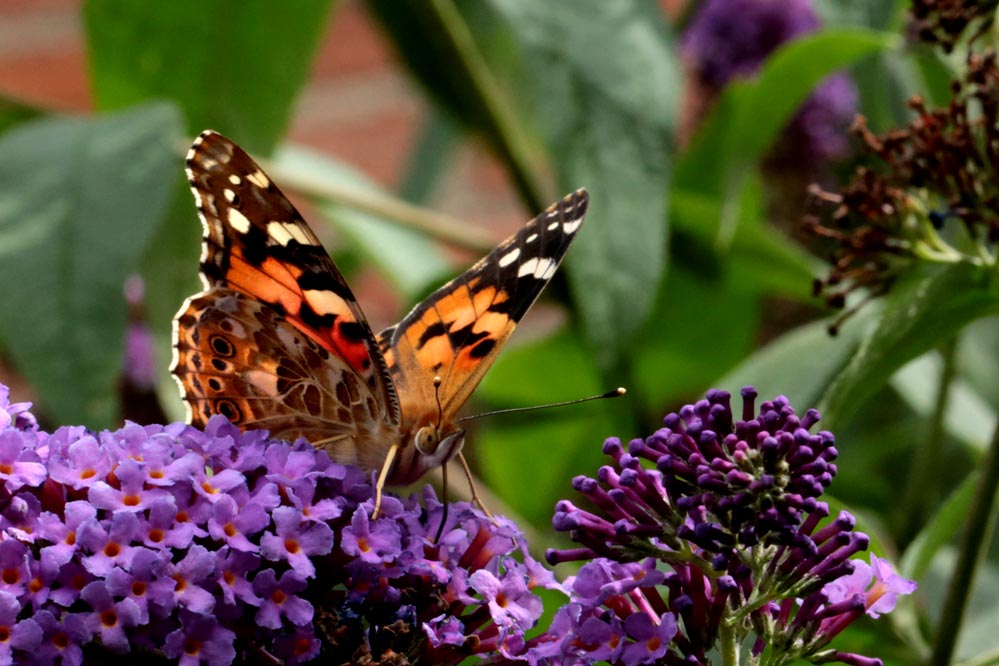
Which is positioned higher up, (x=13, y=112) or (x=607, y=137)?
(x=13, y=112)

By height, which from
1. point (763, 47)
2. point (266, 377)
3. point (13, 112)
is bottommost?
point (266, 377)

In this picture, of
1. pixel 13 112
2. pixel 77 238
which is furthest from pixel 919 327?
pixel 13 112

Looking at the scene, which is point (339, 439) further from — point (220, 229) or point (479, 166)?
point (479, 166)

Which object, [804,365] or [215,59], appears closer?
[804,365]

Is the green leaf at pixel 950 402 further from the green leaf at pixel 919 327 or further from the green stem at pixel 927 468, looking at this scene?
the green leaf at pixel 919 327

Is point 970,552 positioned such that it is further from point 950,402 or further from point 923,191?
point 950,402

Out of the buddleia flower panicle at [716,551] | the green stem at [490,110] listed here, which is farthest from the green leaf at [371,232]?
the buddleia flower panicle at [716,551]

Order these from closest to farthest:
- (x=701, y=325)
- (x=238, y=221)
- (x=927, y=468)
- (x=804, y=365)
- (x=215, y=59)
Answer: (x=238, y=221) < (x=804, y=365) < (x=927, y=468) < (x=215, y=59) < (x=701, y=325)
